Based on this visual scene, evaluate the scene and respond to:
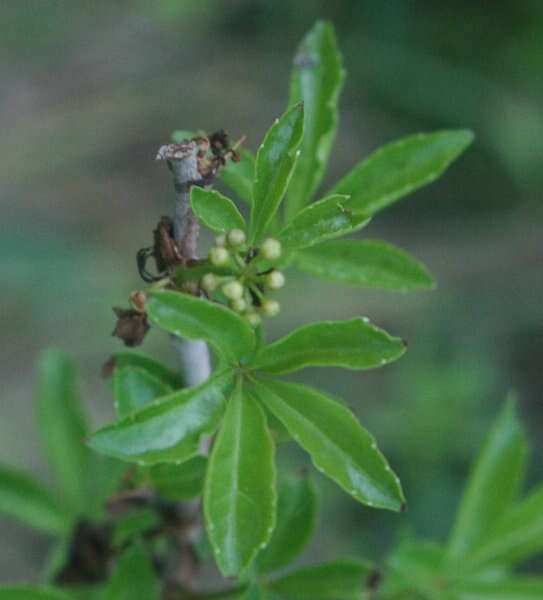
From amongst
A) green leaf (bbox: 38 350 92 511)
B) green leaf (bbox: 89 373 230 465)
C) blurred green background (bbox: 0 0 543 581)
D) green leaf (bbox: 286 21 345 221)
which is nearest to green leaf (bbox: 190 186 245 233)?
green leaf (bbox: 89 373 230 465)

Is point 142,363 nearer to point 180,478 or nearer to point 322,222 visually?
point 180,478

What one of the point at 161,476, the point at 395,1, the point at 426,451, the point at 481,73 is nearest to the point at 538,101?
the point at 481,73

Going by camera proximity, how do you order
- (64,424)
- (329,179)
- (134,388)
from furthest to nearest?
(329,179) → (64,424) → (134,388)

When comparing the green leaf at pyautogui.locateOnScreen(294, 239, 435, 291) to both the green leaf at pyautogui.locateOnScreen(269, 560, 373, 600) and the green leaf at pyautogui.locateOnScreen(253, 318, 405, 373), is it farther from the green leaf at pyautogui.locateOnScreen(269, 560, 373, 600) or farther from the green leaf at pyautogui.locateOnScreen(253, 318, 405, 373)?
the green leaf at pyautogui.locateOnScreen(269, 560, 373, 600)

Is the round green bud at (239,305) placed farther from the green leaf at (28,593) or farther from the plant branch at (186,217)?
the green leaf at (28,593)

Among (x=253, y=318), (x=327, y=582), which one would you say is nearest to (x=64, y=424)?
(x=327, y=582)
